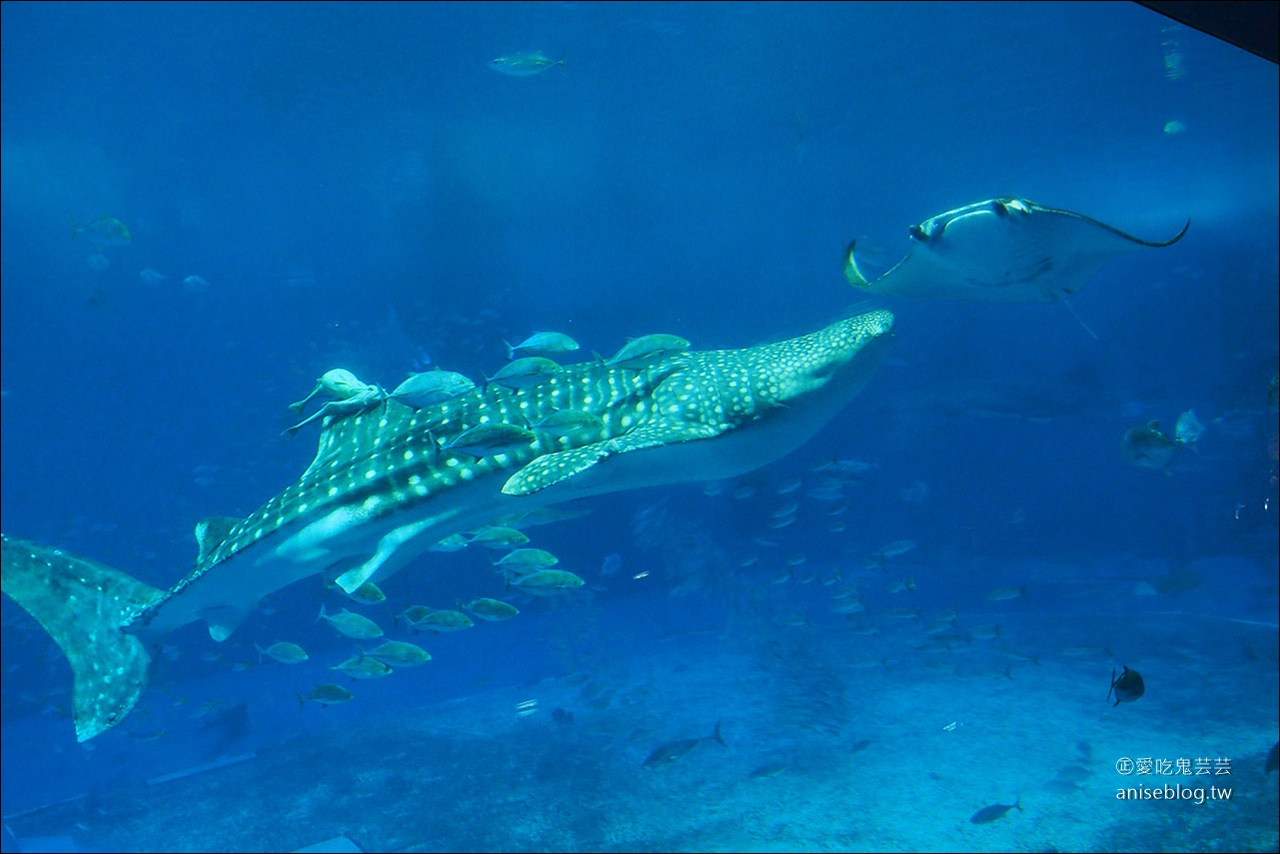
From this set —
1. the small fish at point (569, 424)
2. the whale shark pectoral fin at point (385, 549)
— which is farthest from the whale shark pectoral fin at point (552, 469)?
the whale shark pectoral fin at point (385, 549)

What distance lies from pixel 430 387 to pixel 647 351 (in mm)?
1709

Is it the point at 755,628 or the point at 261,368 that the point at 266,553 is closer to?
the point at 755,628

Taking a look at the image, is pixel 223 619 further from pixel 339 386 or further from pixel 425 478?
pixel 425 478

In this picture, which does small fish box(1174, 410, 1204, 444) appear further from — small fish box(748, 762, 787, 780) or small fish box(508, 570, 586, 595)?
small fish box(508, 570, 586, 595)

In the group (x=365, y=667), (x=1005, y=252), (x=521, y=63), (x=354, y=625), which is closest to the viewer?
(x=1005, y=252)

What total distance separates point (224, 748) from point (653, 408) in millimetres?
14939

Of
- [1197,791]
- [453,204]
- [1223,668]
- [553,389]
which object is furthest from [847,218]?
[553,389]

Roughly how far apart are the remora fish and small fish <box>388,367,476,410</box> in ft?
2.67

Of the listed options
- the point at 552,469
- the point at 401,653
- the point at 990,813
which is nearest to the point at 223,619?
the point at 552,469

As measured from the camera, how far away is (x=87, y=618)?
4.35 metres

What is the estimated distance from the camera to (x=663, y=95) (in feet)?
70.0

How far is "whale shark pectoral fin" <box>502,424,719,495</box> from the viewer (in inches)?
140

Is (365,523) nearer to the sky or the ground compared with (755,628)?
nearer to the sky

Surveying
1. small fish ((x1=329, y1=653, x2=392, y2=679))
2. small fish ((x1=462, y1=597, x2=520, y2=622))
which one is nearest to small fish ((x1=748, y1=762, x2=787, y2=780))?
small fish ((x1=462, y1=597, x2=520, y2=622))
